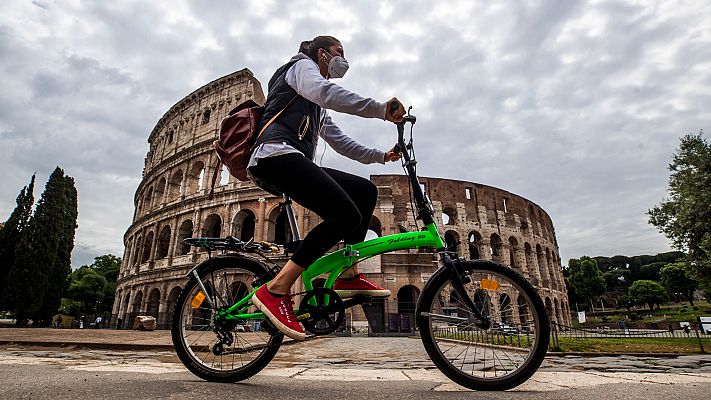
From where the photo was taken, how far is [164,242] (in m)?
25.1

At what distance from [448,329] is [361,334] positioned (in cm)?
1842

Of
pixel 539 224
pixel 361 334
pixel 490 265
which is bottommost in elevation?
pixel 361 334

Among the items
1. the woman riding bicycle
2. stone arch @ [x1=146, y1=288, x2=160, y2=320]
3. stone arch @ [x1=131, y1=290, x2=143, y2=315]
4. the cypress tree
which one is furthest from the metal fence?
the cypress tree

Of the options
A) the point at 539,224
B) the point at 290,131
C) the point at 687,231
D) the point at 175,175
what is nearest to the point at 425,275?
the point at 687,231

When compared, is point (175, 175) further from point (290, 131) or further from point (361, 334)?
point (290, 131)

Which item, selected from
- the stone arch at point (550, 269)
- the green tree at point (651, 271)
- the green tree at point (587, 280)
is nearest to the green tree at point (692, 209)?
the stone arch at point (550, 269)

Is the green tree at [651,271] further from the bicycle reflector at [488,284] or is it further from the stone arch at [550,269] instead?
the bicycle reflector at [488,284]

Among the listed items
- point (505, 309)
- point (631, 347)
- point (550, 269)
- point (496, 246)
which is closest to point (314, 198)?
point (505, 309)

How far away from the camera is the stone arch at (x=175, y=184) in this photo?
26.3 metres

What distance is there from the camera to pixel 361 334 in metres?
19.6

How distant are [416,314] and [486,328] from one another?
1.43 feet

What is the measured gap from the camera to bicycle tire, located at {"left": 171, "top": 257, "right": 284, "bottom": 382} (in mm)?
2268

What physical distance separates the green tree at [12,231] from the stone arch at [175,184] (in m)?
9.56

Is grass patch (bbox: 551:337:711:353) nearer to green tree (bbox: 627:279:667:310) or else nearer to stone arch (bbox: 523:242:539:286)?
stone arch (bbox: 523:242:539:286)
